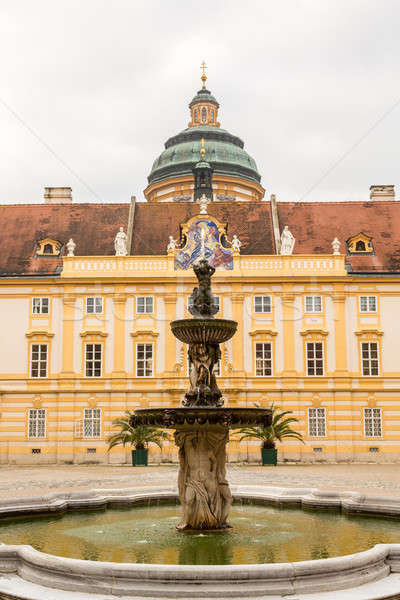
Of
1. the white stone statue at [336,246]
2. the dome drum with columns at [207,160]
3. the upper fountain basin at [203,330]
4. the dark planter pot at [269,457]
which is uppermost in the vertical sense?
the dome drum with columns at [207,160]

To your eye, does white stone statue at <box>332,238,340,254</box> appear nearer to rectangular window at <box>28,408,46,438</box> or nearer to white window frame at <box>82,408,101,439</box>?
white window frame at <box>82,408,101,439</box>

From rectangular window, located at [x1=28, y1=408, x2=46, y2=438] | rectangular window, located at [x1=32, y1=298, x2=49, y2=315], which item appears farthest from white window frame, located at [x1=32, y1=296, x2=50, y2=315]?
rectangular window, located at [x1=28, y1=408, x2=46, y2=438]

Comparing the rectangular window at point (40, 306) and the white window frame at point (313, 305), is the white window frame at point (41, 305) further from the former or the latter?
the white window frame at point (313, 305)

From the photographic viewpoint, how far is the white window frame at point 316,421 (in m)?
38.0

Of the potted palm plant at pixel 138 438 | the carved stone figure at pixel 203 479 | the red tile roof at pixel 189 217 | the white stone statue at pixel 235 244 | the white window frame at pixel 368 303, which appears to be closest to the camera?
the carved stone figure at pixel 203 479

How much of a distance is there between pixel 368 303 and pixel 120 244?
13.1 m

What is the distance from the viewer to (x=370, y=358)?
128ft

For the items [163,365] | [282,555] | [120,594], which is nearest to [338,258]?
[163,365]

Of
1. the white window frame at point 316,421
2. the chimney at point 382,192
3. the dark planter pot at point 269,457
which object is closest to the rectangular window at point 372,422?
the white window frame at point 316,421

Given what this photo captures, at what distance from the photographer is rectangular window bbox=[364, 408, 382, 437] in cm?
3806

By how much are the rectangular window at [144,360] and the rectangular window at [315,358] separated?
26.1ft

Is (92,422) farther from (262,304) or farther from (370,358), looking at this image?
(370,358)

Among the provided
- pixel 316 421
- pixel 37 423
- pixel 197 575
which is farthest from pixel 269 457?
pixel 197 575

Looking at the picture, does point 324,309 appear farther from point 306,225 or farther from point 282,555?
point 282,555
